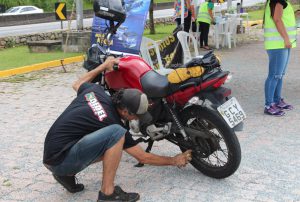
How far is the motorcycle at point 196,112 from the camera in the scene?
392cm

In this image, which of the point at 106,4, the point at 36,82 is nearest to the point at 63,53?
the point at 36,82

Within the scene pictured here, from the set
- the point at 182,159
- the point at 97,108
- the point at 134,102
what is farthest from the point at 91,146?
the point at 182,159

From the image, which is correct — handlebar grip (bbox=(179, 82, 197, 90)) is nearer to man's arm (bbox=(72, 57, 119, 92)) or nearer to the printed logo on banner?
man's arm (bbox=(72, 57, 119, 92))

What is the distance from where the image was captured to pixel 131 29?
8070mm

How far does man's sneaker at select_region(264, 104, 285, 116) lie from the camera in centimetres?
614

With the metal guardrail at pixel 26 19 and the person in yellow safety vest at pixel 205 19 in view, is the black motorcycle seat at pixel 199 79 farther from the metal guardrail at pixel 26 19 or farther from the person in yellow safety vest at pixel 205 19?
the metal guardrail at pixel 26 19

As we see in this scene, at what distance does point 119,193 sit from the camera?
3.67 meters

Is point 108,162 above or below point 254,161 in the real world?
above

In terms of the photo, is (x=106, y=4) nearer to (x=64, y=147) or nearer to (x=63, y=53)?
(x=64, y=147)

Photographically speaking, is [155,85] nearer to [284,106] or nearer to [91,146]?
[91,146]

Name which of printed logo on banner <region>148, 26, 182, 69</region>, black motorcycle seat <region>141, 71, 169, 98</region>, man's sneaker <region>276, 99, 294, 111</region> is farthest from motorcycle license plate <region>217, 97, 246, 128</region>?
printed logo on banner <region>148, 26, 182, 69</region>

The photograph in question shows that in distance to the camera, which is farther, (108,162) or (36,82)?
(36,82)

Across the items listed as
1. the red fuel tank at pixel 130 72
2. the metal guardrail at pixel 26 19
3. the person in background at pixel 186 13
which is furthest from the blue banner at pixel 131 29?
the metal guardrail at pixel 26 19

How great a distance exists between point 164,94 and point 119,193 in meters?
0.94
